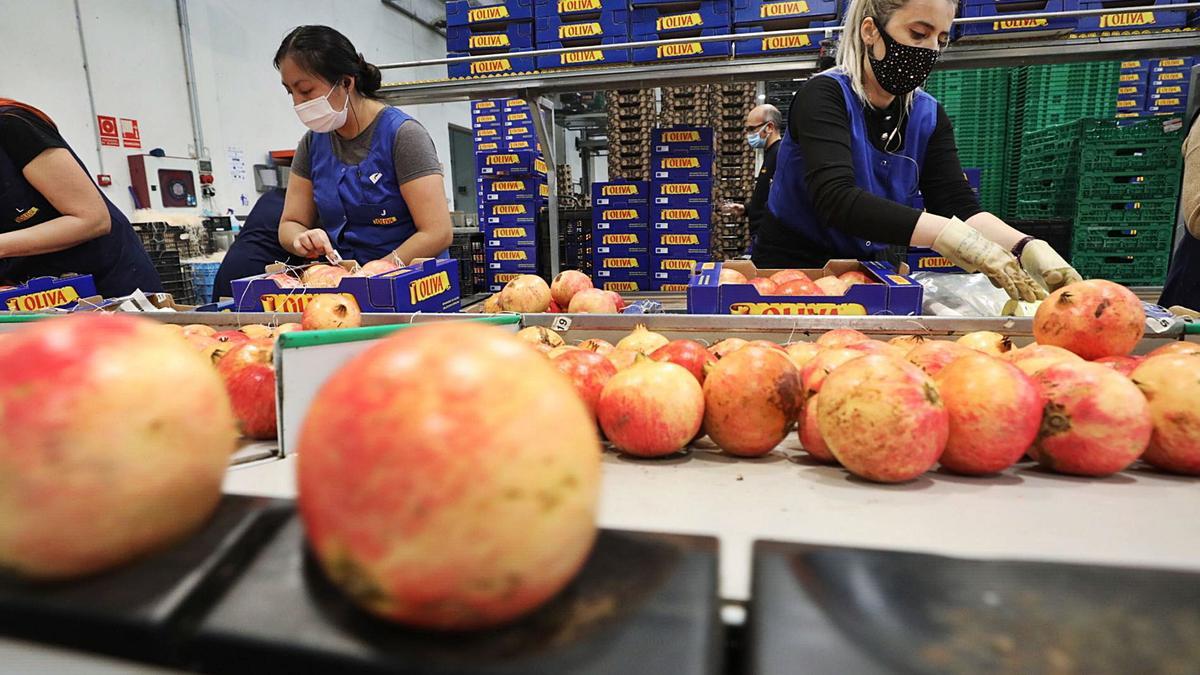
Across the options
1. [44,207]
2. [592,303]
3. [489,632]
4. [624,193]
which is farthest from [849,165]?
[624,193]

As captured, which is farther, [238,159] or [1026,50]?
[238,159]

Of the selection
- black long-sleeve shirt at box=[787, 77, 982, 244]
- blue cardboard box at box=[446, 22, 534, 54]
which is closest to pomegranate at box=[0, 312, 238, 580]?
black long-sleeve shirt at box=[787, 77, 982, 244]

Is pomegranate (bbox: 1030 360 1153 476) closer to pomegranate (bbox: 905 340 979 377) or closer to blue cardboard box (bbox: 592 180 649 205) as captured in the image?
pomegranate (bbox: 905 340 979 377)

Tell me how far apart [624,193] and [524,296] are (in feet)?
17.2

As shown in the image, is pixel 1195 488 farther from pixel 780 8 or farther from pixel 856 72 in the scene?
pixel 780 8

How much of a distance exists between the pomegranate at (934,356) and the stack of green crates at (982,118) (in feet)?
24.1

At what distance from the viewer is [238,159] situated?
29.6 ft

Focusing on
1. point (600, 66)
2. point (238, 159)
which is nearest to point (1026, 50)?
point (600, 66)

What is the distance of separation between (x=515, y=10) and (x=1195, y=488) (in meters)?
6.38

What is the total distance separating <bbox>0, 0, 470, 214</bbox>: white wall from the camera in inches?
250

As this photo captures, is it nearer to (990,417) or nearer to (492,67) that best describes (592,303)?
(990,417)

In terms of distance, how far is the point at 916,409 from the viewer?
881mm

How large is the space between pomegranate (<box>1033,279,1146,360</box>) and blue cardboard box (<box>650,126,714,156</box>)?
6.26 metres

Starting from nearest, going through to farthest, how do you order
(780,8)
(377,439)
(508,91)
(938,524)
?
1. (377,439)
2. (938,524)
3. (508,91)
4. (780,8)
